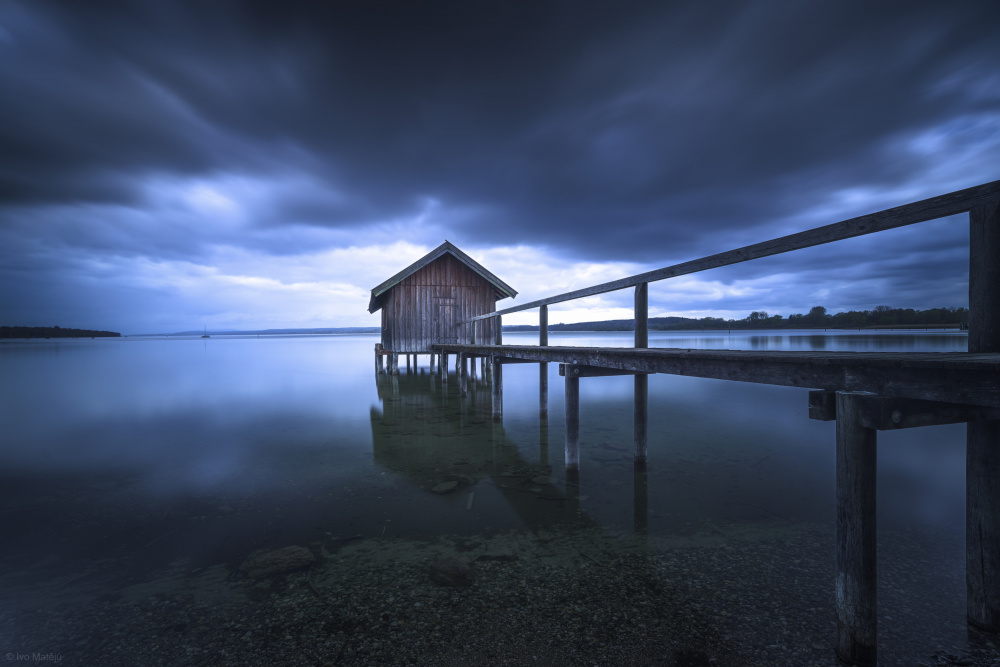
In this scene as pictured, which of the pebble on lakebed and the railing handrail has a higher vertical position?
the railing handrail

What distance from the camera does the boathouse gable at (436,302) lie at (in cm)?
1981

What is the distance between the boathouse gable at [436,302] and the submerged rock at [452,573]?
15.4 m

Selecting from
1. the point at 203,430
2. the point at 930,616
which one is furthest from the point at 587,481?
the point at 203,430

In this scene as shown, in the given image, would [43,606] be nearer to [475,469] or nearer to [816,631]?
[475,469]

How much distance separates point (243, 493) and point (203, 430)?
6430 millimetres

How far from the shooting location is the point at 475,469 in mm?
7559

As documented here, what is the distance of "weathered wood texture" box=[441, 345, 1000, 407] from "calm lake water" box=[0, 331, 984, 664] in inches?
74.8

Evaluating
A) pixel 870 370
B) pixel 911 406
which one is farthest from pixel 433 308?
pixel 911 406

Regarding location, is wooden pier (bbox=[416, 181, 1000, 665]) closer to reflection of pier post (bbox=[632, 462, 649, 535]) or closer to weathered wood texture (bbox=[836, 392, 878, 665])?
weathered wood texture (bbox=[836, 392, 878, 665])

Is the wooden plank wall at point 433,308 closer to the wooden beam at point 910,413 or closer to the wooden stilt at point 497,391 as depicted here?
the wooden stilt at point 497,391

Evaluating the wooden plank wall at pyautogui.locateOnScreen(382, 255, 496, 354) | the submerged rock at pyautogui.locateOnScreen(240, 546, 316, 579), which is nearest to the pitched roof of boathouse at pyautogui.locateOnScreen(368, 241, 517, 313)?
the wooden plank wall at pyautogui.locateOnScreen(382, 255, 496, 354)

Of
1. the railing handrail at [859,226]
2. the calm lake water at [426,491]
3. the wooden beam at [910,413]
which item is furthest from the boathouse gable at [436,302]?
the wooden beam at [910,413]

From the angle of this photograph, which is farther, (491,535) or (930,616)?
(491,535)

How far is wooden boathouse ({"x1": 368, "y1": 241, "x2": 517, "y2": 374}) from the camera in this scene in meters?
19.8
